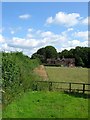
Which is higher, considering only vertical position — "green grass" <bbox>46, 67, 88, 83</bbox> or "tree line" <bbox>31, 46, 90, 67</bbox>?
"tree line" <bbox>31, 46, 90, 67</bbox>

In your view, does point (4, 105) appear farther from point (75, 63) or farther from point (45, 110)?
point (75, 63)

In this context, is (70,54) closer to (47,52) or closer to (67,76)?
(47,52)

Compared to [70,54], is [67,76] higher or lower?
lower

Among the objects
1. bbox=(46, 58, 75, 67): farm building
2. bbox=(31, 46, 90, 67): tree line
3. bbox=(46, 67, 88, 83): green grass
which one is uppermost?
bbox=(31, 46, 90, 67): tree line

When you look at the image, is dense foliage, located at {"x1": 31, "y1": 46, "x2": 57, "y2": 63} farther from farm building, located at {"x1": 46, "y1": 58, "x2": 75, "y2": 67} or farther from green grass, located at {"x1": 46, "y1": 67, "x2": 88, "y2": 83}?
green grass, located at {"x1": 46, "y1": 67, "x2": 88, "y2": 83}

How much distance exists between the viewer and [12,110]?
1164cm

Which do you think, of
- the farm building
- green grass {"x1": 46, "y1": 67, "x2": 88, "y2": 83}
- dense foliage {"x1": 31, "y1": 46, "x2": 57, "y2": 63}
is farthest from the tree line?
green grass {"x1": 46, "y1": 67, "x2": 88, "y2": 83}

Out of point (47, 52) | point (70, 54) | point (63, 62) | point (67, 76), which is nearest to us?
point (67, 76)

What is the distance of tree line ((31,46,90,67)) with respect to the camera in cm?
11194

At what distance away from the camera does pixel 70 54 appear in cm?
12544

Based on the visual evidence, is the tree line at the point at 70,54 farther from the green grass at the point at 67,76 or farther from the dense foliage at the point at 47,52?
the green grass at the point at 67,76

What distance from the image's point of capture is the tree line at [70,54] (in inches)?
4407

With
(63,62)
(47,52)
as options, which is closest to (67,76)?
(63,62)

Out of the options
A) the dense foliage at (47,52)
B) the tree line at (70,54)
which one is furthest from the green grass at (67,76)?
the dense foliage at (47,52)
